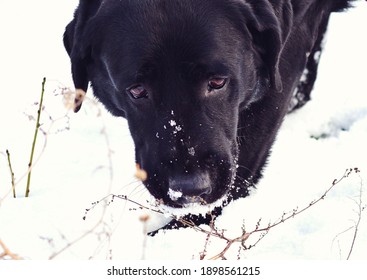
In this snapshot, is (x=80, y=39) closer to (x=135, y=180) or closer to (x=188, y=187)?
(x=135, y=180)

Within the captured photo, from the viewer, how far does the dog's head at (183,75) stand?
9.11 ft

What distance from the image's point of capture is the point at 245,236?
108 inches

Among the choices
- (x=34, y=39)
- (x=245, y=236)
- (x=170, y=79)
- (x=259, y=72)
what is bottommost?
(x=34, y=39)

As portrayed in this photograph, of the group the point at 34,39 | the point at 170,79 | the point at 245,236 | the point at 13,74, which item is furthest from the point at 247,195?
the point at 34,39

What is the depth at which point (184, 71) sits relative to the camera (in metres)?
2.77

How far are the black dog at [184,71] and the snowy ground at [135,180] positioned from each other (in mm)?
234

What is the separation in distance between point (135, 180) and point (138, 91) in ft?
2.62

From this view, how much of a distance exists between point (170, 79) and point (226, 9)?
0.47 m

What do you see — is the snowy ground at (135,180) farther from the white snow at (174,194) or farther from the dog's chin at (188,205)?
the white snow at (174,194)

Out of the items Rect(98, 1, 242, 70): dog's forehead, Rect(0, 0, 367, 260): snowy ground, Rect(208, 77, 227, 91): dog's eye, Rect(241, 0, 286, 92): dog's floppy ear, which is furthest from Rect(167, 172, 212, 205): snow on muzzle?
Rect(241, 0, 286, 92): dog's floppy ear

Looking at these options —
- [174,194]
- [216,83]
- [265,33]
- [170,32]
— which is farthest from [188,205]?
[265,33]

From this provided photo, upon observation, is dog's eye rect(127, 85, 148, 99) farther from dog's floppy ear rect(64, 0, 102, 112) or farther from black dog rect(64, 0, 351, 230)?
dog's floppy ear rect(64, 0, 102, 112)

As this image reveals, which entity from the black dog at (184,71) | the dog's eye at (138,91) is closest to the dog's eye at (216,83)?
the black dog at (184,71)

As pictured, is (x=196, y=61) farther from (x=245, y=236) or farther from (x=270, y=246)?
(x=270, y=246)
